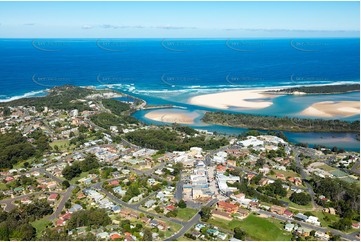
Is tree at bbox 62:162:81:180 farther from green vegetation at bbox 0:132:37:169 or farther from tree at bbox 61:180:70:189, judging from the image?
green vegetation at bbox 0:132:37:169

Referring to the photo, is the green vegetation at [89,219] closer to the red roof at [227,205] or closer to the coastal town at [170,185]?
the coastal town at [170,185]

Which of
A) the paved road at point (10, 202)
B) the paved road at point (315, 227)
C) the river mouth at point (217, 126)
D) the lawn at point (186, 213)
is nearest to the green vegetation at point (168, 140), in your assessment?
the river mouth at point (217, 126)

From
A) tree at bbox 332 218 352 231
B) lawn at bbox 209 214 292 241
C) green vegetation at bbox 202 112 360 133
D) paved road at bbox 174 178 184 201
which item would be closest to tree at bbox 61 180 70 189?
paved road at bbox 174 178 184 201

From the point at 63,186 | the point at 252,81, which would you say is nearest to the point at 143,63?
the point at 252,81

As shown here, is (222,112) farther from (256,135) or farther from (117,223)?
(117,223)

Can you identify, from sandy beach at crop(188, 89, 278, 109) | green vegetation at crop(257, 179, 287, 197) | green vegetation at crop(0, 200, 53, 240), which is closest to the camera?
green vegetation at crop(0, 200, 53, 240)

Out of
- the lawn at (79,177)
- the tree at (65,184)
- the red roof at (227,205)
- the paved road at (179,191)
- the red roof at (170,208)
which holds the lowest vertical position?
the lawn at (79,177)
